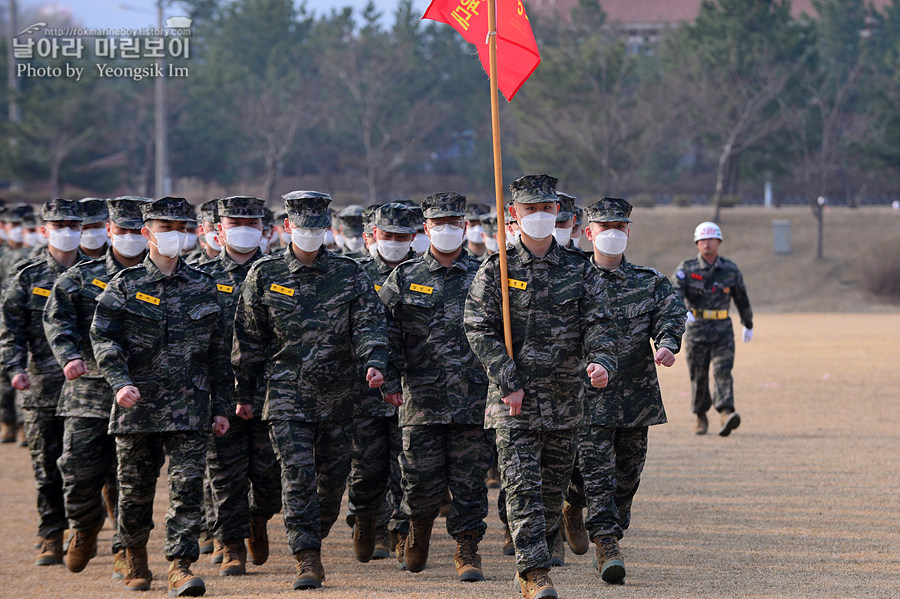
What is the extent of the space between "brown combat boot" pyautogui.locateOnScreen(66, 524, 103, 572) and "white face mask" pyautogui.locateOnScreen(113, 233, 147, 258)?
1.88 m

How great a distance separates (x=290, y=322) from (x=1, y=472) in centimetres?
626

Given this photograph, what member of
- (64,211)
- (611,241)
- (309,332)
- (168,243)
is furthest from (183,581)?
(611,241)

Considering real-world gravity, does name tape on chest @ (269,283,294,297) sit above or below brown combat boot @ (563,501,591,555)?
above

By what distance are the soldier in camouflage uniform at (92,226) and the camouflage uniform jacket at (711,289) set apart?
6.70 meters

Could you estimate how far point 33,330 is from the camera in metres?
9.30

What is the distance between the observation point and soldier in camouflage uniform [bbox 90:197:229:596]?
729 centimetres

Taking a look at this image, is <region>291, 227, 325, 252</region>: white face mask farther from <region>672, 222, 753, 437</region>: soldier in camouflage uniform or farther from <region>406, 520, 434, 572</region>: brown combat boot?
<region>672, 222, 753, 437</region>: soldier in camouflage uniform

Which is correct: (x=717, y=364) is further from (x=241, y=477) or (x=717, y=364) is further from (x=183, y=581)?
(x=183, y=581)

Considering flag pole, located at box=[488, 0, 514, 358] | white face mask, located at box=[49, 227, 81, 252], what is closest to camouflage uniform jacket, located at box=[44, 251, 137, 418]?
white face mask, located at box=[49, 227, 81, 252]

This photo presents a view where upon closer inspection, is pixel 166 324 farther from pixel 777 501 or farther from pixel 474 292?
pixel 777 501

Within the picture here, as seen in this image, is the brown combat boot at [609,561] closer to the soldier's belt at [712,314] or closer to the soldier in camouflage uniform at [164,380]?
the soldier in camouflage uniform at [164,380]

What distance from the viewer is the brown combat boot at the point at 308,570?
7297mm

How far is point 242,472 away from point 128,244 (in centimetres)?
174

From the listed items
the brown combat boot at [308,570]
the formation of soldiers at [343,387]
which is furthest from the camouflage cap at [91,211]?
the brown combat boot at [308,570]
